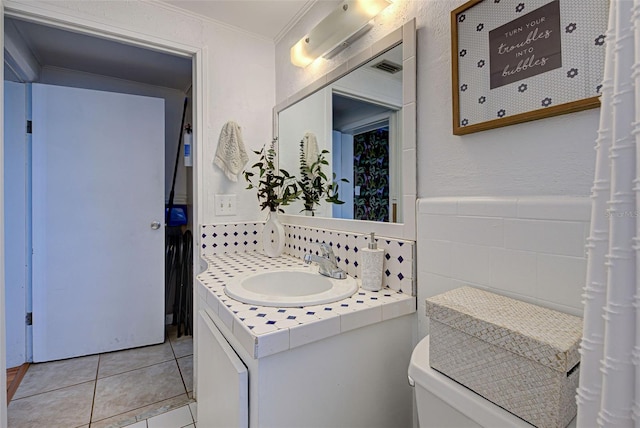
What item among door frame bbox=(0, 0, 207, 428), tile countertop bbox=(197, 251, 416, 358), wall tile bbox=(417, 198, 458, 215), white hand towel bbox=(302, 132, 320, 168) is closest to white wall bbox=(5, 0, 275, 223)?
door frame bbox=(0, 0, 207, 428)

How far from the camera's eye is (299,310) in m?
0.91

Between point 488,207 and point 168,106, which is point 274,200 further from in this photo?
point 168,106

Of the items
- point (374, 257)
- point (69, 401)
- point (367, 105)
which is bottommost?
point (69, 401)

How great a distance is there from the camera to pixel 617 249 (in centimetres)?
38

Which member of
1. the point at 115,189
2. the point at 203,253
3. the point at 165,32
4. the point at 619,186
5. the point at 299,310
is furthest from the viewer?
the point at 115,189

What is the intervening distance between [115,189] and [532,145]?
2503 millimetres

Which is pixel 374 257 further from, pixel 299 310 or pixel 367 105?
pixel 367 105

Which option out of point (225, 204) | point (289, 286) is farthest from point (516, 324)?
point (225, 204)

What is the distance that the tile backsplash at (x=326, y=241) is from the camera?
3.62ft

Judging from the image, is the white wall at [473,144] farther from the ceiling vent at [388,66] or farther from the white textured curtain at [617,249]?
the white textured curtain at [617,249]

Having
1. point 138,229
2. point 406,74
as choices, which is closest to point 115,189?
point 138,229

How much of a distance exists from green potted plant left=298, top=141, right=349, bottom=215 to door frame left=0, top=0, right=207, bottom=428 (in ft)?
1.95

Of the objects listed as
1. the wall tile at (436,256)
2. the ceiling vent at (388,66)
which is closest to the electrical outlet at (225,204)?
the ceiling vent at (388,66)

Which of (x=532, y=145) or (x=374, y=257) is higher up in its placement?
(x=532, y=145)
